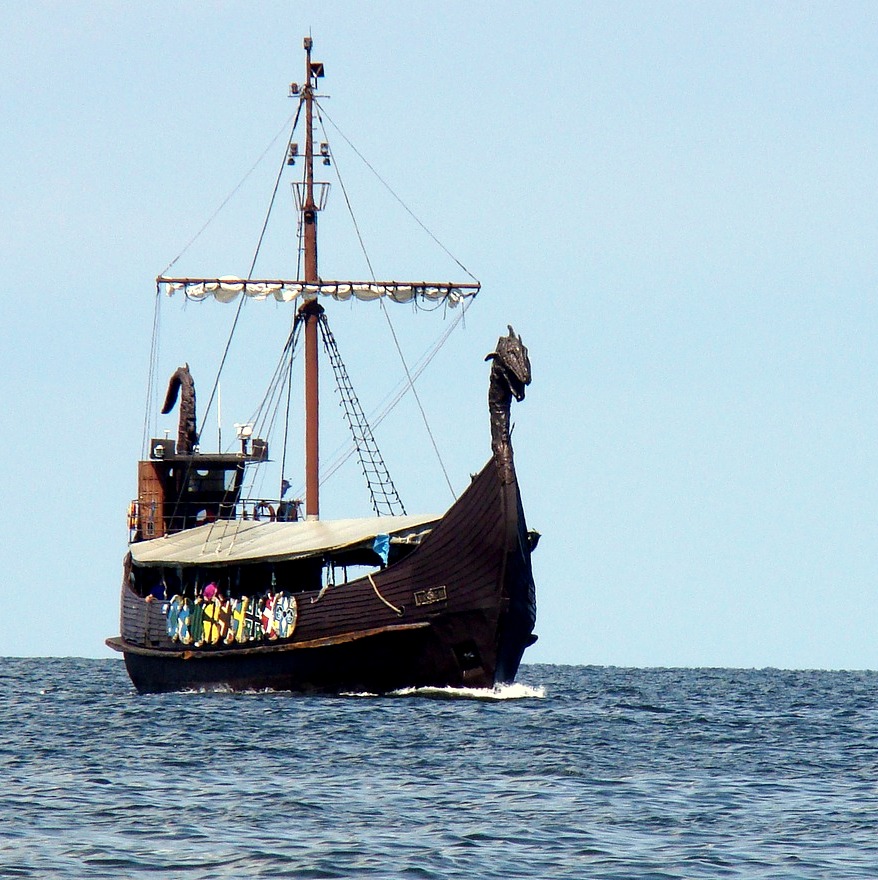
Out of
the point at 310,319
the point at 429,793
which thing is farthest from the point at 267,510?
the point at 429,793

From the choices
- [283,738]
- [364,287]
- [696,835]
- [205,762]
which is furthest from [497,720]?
[364,287]

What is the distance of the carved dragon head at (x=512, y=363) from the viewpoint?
109ft

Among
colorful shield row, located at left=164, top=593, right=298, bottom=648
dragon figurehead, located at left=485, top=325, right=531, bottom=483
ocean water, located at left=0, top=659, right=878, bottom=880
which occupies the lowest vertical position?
ocean water, located at left=0, top=659, right=878, bottom=880

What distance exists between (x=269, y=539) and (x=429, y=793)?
60.1 ft

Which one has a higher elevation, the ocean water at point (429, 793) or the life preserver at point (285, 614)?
the life preserver at point (285, 614)

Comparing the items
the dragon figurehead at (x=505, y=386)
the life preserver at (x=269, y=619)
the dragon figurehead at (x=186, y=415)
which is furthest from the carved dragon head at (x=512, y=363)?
the dragon figurehead at (x=186, y=415)

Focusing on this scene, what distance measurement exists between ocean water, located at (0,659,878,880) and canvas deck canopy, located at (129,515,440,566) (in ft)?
12.6

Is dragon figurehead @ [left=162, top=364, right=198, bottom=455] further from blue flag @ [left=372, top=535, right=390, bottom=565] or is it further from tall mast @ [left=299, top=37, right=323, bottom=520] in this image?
blue flag @ [left=372, top=535, right=390, bottom=565]

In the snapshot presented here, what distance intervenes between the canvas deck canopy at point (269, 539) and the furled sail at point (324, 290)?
6.09 metres

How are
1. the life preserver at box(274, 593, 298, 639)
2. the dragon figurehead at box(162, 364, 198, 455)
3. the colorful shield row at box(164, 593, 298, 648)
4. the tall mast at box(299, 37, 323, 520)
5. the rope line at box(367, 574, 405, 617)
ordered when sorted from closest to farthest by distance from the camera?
the rope line at box(367, 574, 405, 617) → the life preserver at box(274, 593, 298, 639) → the colorful shield row at box(164, 593, 298, 648) → the tall mast at box(299, 37, 323, 520) → the dragon figurehead at box(162, 364, 198, 455)

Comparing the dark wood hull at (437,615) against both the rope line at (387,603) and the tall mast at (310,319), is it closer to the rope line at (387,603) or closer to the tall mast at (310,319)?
the rope line at (387,603)

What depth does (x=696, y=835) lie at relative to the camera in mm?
17250

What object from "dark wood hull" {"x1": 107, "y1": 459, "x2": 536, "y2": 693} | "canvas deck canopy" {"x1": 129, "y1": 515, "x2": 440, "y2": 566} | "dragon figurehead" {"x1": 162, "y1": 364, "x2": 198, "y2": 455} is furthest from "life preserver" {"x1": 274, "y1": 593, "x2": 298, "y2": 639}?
"dragon figurehead" {"x1": 162, "y1": 364, "x2": 198, "y2": 455}

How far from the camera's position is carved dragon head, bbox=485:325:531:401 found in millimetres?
33094
